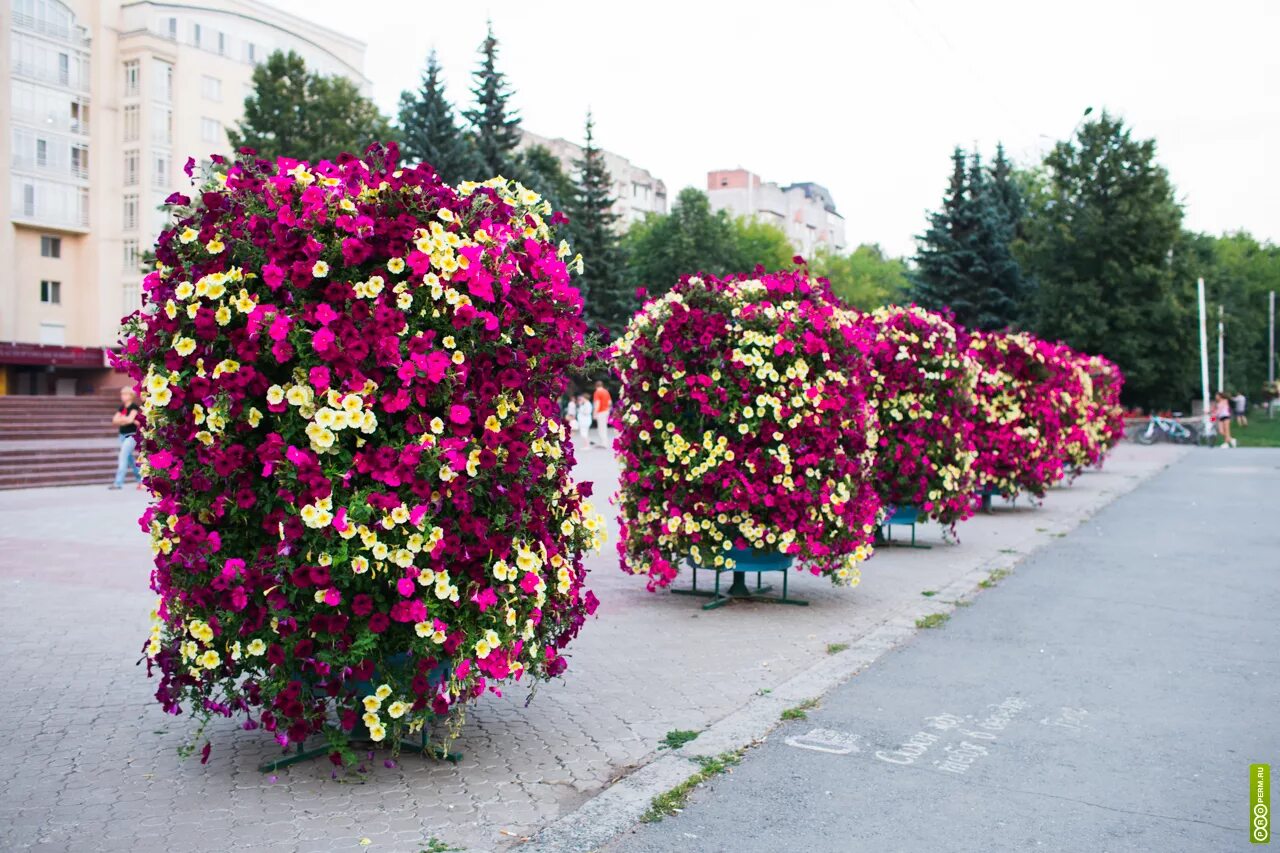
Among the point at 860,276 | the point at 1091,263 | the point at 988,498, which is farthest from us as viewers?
the point at 860,276

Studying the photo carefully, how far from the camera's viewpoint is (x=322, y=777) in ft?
15.6

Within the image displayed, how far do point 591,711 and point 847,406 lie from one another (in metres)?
3.79

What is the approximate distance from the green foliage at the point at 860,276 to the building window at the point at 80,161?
39.4 meters

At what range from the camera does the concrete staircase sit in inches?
796

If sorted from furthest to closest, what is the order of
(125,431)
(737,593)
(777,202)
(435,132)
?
(777,202), (435,132), (125,431), (737,593)

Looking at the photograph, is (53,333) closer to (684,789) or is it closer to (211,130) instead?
(211,130)

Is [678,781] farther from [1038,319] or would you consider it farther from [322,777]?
[1038,319]

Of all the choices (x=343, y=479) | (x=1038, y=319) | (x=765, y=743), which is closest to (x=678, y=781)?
(x=765, y=743)

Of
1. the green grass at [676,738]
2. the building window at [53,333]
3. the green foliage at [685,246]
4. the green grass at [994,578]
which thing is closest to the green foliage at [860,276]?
the green foliage at [685,246]

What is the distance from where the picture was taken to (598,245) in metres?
45.8

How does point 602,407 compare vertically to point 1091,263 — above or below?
below

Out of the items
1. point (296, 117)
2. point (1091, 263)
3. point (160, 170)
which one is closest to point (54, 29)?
point (160, 170)

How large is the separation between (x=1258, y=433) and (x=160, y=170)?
54.6m

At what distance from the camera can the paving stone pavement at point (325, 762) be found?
418cm
